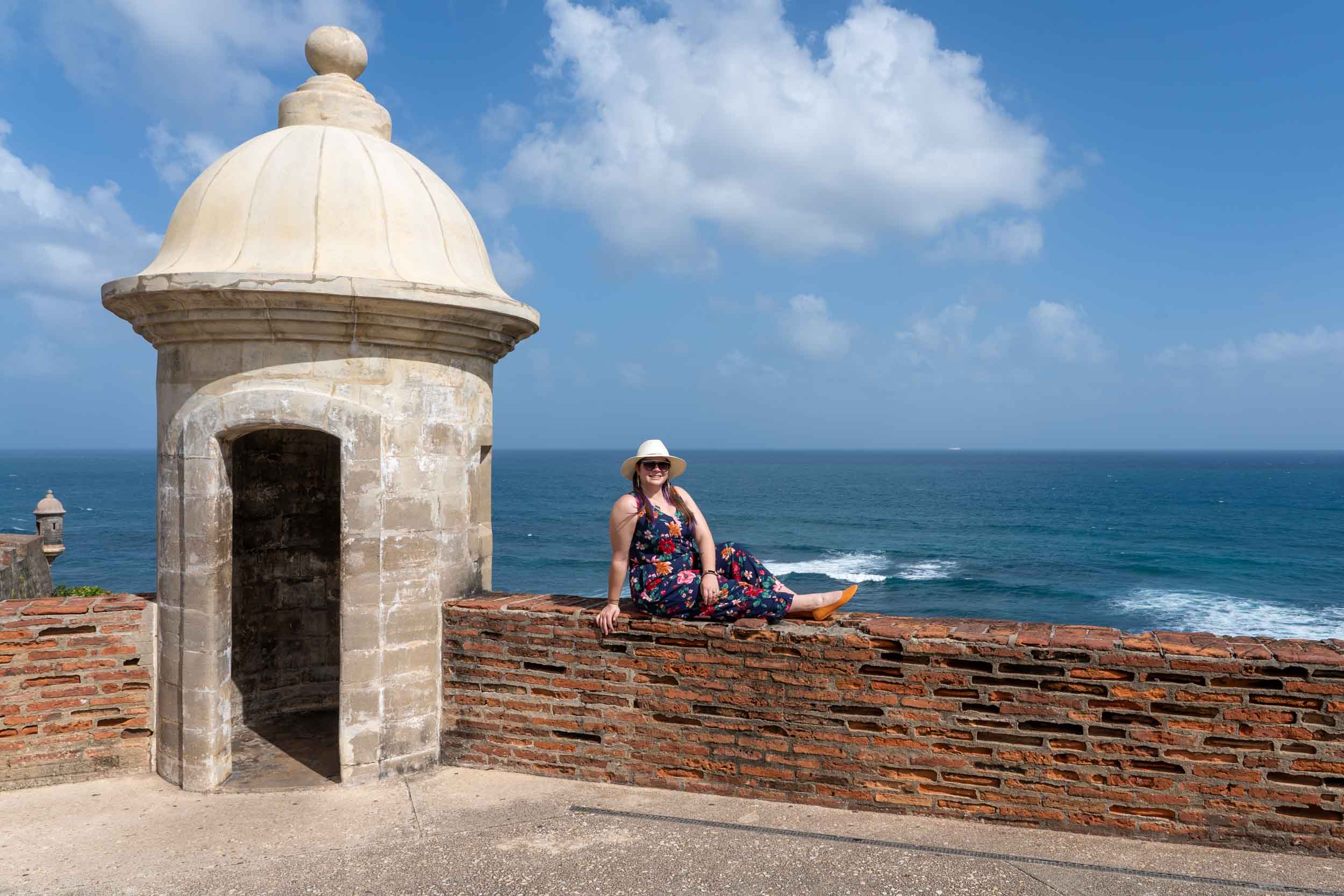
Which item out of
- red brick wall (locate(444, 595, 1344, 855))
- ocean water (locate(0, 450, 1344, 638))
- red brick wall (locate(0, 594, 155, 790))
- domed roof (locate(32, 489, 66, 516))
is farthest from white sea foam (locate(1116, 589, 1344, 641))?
domed roof (locate(32, 489, 66, 516))

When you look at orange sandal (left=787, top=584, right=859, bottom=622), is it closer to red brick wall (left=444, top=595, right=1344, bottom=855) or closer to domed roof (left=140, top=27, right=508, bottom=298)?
red brick wall (left=444, top=595, right=1344, bottom=855)

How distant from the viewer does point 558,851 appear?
4395 mm

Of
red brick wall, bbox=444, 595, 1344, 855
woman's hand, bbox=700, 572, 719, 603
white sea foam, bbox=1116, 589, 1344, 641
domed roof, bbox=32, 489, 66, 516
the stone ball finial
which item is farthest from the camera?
white sea foam, bbox=1116, 589, 1344, 641

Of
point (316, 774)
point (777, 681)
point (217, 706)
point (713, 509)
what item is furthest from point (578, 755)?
point (713, 509)

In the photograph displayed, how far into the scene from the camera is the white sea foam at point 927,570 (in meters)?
38.2

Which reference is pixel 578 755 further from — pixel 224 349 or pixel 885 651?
pixel 224 349

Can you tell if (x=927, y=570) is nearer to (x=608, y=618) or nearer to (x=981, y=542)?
(x=981, y=542)

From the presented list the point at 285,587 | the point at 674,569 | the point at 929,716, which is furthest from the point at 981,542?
the point at 674,569

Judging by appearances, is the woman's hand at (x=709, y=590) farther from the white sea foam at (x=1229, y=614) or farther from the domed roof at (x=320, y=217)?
the white sea foam at (x=1229, y=614)

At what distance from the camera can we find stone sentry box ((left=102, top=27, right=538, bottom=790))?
5207mm

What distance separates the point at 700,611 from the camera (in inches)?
200

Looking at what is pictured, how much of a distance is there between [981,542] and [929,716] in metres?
47.3

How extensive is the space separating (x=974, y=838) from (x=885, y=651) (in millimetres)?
992

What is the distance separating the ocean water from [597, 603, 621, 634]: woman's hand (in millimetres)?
26941
